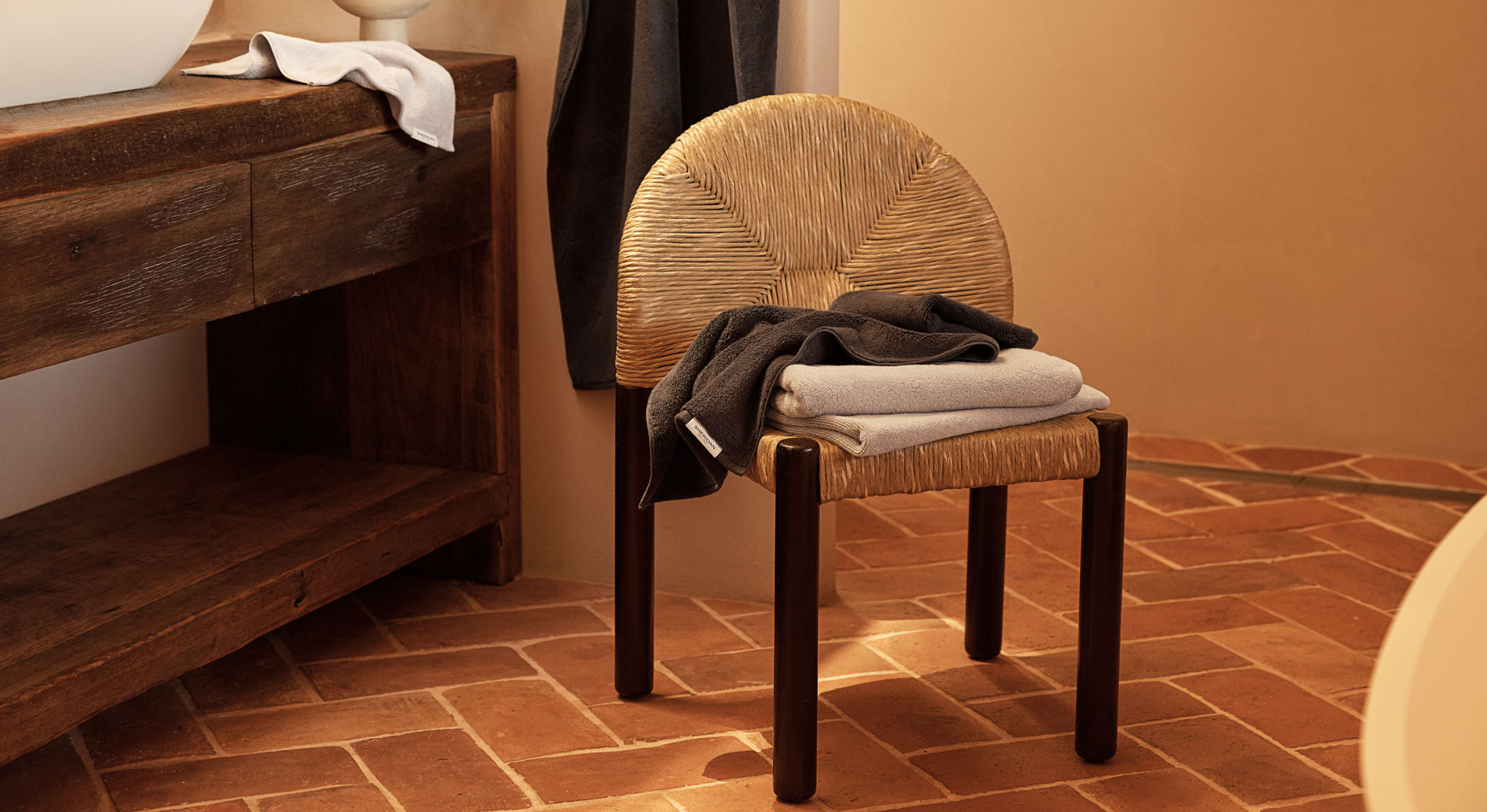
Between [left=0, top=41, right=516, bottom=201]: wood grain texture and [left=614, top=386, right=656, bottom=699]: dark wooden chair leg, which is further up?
[left=0, top=41, right=516, bottom=201]: wood grain texture

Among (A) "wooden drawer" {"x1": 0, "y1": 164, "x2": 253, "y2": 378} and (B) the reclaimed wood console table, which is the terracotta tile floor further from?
(A) "wooden drawer" {"x1": 0, "y1": 164, "x2": 253, "y2": 378}

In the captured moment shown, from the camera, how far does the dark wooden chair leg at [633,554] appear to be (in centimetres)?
196

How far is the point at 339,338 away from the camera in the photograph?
2465 millimetres

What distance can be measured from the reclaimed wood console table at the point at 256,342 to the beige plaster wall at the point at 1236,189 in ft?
4.81

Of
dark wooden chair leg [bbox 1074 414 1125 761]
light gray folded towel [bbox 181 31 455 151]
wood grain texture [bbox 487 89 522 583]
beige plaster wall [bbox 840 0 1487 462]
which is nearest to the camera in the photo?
dark wooden chair leg [bbox 1074 414 1125 761]

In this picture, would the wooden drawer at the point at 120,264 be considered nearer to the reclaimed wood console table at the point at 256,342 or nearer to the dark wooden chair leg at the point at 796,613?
the reclaimed wood console table at the point at 256,342

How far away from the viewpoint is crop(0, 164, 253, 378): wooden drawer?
1467 millimetres

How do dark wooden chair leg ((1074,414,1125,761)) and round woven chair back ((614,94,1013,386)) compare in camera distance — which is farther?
round woven chair back ((614,94,1013,386))

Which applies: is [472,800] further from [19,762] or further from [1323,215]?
[1323,215]

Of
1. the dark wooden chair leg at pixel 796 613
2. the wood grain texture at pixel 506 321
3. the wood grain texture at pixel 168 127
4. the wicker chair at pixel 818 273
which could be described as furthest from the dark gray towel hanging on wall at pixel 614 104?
the dark wooden chair leg at pixel 796 613

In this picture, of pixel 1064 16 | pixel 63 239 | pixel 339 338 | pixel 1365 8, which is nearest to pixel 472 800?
pixel 63 239

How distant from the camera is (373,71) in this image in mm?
1938

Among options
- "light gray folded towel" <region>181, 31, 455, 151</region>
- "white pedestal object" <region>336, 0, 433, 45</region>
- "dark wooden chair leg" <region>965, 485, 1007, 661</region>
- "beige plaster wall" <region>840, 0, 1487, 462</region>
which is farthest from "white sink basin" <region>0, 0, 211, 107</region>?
"beige plaster wall" <region>840, 0, 1487, 462</region>

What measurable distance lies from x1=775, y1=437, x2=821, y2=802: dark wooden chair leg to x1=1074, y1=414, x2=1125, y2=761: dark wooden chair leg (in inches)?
13.9
